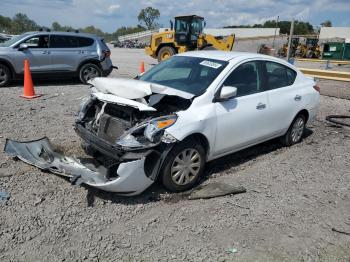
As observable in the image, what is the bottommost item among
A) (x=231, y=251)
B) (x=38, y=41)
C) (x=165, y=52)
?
(x=231, y=251)

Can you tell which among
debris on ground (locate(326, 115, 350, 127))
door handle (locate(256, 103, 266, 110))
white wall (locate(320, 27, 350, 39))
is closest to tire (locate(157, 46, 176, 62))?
debris on ground (locate(326, 115, 350, 127))

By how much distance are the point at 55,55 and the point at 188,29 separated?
406 inches

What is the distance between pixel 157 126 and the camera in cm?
398

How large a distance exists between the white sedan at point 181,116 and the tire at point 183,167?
0.01m

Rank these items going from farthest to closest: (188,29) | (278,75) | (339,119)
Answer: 1. (188,29)
2. (339,119)
3. (278,75)

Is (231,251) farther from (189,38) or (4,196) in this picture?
(189,38)

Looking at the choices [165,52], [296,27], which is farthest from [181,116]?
[296,27]

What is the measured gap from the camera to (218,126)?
4.55 m

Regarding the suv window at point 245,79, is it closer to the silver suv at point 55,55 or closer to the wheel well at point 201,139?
the wheel well at point 201,139

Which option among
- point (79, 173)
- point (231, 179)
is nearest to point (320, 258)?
point (231, 179)

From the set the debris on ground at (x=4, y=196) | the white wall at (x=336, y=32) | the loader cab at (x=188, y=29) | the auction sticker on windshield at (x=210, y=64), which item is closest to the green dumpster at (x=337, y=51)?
the loader cab at (x=188, y=29)

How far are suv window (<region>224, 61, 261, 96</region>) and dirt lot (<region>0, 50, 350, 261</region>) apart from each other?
3.82ft

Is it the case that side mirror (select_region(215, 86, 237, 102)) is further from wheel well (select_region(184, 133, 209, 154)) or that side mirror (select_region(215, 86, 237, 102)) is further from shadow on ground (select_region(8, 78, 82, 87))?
shadow on ground (select_region(8, 78, 82, 87))

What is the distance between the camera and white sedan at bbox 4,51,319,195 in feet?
13.0
